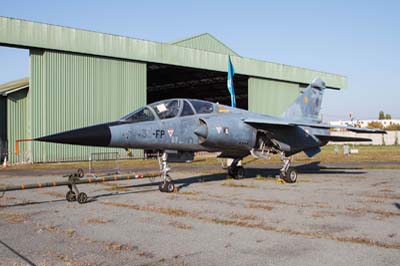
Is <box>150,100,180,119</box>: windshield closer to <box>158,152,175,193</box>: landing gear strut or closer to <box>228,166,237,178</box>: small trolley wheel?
<box>158,152,175,193</box>: landing gear strut

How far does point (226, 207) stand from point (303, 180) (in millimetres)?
6936

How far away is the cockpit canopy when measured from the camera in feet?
37.5

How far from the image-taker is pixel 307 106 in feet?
58.4

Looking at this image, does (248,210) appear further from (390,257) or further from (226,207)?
(390,257)

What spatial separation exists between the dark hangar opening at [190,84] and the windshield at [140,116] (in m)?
27.1

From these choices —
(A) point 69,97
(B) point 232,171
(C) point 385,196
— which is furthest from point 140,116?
(A) point 69,97

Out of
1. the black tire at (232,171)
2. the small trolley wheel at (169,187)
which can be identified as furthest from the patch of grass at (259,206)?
the black tire at (232,171)

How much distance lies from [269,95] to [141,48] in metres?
14.6

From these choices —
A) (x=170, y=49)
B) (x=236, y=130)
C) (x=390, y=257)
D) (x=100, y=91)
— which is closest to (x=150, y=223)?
(x=390, y=257)

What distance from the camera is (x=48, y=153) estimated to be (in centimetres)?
2734

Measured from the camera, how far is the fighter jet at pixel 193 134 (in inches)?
417

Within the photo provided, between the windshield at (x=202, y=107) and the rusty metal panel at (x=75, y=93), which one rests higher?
the rusty metal panel at (x=75, y=93)

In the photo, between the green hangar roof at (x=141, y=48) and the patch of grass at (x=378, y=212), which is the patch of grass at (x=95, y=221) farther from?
the green hangar roof at (x=141, y=48)

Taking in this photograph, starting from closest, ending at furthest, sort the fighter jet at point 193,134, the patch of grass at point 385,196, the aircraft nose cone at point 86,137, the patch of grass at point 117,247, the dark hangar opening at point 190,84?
1. the patch of grass at point 117,247
2. the aircraft nose cone at point 86,137
3. the fighter jet at point 193,134
4. the patch of grass at point 385,196
5. the dark hangar opening at point 190,84
